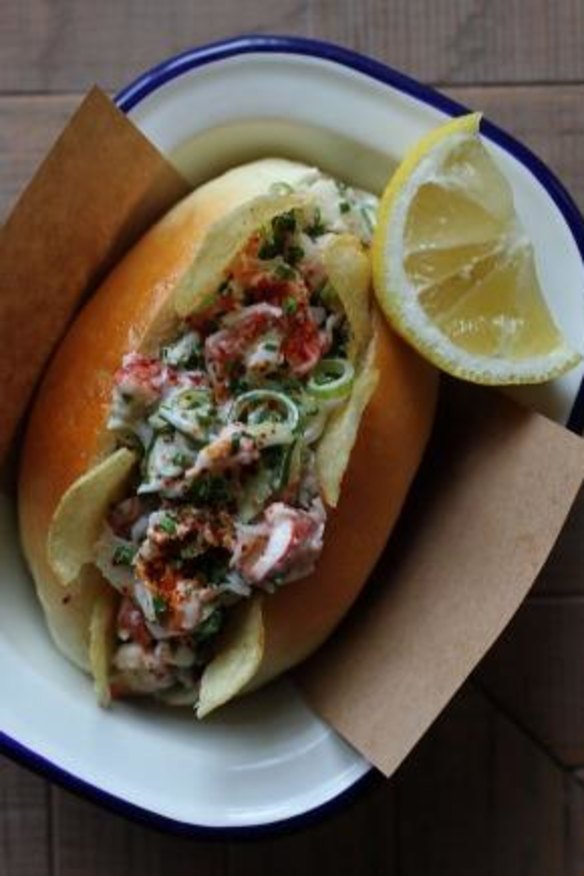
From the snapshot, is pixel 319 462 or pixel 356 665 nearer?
pixel 319 462

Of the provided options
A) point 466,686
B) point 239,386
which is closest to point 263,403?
point 239,386

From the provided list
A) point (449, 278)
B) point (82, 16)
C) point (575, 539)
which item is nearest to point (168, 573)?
point (449, 278)

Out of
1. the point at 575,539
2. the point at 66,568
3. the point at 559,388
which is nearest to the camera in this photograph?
the point at 66,568

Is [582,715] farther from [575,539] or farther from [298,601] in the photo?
[298,601]

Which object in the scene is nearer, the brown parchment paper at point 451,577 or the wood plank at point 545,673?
the brown parchment paper at point 451,577

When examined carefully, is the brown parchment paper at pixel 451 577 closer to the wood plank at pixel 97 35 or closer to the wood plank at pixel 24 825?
the wood plank at pixel 24 825

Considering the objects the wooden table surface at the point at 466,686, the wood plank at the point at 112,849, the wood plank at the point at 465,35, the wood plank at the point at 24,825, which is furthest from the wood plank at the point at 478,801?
the wood plank at the point at 465,35
